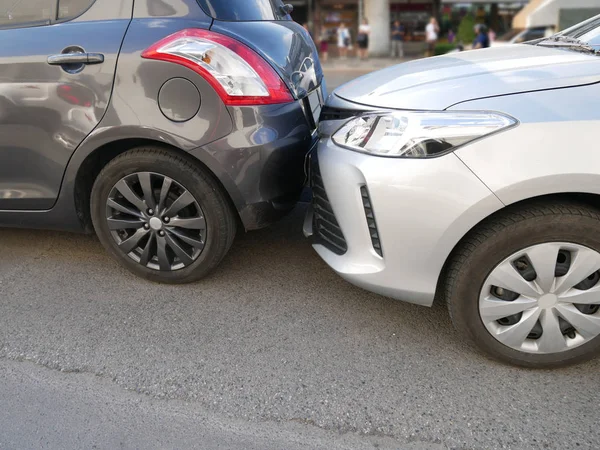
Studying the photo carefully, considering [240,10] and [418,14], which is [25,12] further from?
[418,14]

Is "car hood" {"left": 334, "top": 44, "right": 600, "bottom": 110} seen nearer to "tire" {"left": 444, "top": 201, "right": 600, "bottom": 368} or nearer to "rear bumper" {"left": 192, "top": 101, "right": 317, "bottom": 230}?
"rear bumper" {"left": 192, "top": 101, "right": 317, "bottom": 230}

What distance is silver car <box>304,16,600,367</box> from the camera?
1949 millimetres

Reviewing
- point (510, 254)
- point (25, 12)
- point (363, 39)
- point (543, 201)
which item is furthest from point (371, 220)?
point (363, 39)

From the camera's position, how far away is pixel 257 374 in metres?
2.26

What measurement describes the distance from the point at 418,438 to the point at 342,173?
3.50 ft

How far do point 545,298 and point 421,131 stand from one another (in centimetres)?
82

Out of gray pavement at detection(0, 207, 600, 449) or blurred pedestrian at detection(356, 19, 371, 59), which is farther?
blurred pedestrian at detection(356, 19, 371, 59)

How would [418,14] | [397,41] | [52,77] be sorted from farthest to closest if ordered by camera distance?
1. [418,14]
2. [397,41]
3. [52,77]

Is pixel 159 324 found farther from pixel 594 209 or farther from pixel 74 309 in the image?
pixel 594 209

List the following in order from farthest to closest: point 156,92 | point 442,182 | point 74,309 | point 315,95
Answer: point 315,95
point 74,309
point 156,92
point 442,182

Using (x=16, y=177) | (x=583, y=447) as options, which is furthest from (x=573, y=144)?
(x=16, y=177)

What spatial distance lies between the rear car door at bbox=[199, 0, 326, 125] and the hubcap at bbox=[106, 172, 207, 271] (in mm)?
801

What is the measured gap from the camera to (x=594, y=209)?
204 cm

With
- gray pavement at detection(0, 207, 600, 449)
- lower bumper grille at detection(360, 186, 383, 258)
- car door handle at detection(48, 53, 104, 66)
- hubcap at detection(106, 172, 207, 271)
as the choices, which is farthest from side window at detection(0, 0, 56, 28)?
lower bumper grille at detection(360, 186, 383, 258)
